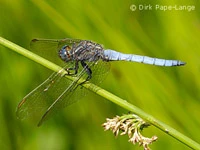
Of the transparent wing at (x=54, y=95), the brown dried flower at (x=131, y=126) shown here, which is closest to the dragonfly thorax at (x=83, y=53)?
the transparent wing at (x=54, y=95)

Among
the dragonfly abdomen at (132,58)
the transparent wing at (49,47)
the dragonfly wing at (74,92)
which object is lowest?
the dragonfly wing at (74,92)

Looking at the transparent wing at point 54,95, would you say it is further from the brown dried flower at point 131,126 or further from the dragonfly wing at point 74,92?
the brown dried flower at point 131,126

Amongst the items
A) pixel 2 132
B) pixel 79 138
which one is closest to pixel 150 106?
pixel 79 138

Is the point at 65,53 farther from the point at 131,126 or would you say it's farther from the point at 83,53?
the point at 131,126

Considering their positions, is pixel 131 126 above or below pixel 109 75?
below

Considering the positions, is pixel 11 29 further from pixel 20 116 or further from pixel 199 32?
pixel 199 32

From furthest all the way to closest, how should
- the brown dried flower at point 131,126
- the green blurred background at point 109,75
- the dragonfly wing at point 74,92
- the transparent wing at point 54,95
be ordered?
the green blurred background at point 109,75 → the transparent wing at point 54,95 → the dragonfly wing at point 74,92 → the brown dried flower at point 131,126

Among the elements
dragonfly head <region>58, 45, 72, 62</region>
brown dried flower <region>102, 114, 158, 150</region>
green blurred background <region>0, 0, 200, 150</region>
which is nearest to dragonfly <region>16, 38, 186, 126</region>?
dragonfly head <region>58, 45, 72, 62</region>

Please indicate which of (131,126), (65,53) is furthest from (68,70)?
(131,126)
